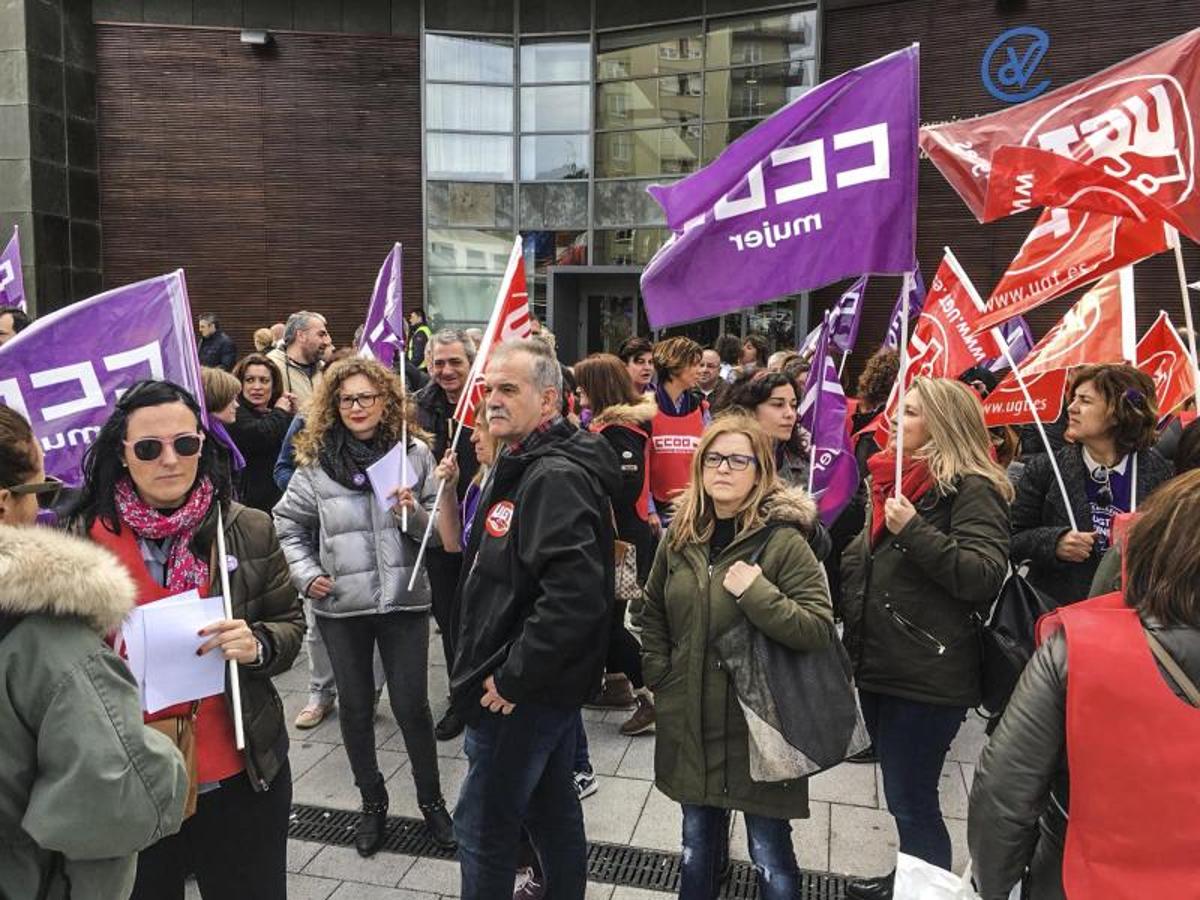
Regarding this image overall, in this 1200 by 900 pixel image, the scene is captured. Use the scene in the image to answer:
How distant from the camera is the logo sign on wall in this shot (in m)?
12.6

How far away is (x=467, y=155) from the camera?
52.5 feet

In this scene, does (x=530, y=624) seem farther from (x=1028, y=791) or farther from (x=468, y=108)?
(x=468, y=108)

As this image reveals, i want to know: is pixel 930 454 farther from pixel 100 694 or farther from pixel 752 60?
pixel 752 60

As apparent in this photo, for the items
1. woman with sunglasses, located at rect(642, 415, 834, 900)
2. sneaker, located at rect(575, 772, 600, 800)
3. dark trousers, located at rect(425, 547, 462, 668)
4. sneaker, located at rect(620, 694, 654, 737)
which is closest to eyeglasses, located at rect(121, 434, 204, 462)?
woman with sunglasses, located at rect(642, 415, 834, 900)

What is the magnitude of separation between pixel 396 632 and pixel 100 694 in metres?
2.31

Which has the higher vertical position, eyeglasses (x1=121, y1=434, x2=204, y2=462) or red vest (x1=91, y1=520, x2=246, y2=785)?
eyeglasses (x1=121, y1=434, x2=204, y2=462)

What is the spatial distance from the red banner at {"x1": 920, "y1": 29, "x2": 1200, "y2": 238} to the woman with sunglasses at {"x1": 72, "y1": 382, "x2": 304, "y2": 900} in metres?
2.95

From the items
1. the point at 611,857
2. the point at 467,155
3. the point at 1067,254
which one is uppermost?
the point at 467,155

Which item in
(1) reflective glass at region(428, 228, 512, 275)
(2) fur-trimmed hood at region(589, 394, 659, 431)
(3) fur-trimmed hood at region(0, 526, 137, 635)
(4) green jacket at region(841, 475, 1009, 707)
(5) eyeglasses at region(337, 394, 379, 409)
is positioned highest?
(1) reflective glass at region(428, 228, 512, 275)

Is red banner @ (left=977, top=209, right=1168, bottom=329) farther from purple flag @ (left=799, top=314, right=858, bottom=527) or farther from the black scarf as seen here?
the black scarf

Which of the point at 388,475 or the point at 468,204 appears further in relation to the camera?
the point at 468,204

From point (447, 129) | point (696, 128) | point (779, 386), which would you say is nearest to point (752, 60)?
point (696, 128)

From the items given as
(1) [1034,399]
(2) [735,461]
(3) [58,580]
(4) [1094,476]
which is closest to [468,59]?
(1) [1034,399]

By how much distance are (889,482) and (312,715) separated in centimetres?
351
